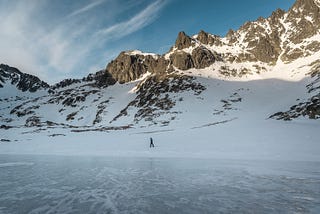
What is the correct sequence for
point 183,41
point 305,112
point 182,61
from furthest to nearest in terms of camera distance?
1. point 183,41
2. point 182,61
3. point 305,112

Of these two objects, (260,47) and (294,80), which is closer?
(294,80)

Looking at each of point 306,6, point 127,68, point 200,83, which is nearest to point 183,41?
point 127,68

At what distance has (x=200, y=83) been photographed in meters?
100

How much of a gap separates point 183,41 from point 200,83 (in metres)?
39.3

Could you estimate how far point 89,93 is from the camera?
136m

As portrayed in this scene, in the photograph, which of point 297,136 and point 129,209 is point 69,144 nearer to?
point 297,136

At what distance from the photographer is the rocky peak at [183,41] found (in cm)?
13014

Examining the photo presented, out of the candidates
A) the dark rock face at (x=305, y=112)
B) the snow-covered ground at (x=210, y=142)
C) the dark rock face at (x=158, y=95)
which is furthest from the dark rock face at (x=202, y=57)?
the dark rock face at (x=305, y=112)

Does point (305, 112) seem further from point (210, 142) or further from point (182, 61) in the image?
point (182, 61)

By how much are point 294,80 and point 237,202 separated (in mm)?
86185

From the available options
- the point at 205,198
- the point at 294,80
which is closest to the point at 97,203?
the point at 205,198

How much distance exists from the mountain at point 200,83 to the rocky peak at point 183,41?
51 cm

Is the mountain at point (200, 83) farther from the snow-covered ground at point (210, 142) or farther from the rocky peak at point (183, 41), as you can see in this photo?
the snow-covered ground at point (210, 142)

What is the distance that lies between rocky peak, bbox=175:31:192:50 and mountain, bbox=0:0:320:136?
51cm
